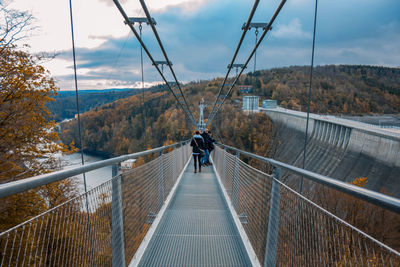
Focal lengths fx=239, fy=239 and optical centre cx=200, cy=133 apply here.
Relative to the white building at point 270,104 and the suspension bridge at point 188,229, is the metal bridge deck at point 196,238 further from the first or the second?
the white building at point 270,104

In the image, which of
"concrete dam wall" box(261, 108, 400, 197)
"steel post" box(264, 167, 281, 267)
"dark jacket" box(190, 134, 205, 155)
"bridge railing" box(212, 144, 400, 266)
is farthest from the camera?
"concrete dam wall" box(261, 108, 400, 197)

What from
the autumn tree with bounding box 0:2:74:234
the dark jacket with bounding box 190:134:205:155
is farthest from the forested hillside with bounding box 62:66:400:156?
the dark jacket with bounding box 190:134:205:155

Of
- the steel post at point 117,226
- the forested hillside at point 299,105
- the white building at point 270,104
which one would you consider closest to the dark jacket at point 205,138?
the steel post at point 117,226

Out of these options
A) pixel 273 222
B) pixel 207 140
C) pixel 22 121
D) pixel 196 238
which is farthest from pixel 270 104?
pixel 273 222

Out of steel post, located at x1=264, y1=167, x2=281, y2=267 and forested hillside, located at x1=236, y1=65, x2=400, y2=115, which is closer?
steel post, located at x1=264, y1=167, x2=281, y2=267

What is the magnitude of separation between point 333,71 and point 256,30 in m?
45.7

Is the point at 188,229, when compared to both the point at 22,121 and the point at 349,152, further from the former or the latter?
the point at 349,152

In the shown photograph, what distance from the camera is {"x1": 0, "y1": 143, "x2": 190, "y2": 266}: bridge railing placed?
2.48ft

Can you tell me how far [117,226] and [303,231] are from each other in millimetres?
1108

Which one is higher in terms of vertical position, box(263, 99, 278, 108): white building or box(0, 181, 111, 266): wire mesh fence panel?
box(263, 99, 278, 108): white building

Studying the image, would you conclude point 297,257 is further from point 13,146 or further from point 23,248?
point 13,146

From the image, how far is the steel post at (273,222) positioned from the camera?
4.68ft

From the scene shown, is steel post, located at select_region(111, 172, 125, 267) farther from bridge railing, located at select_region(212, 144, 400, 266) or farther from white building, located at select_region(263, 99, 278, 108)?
white building, located at select_region(263, 99, 278, 108)

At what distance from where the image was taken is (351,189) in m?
0.73
